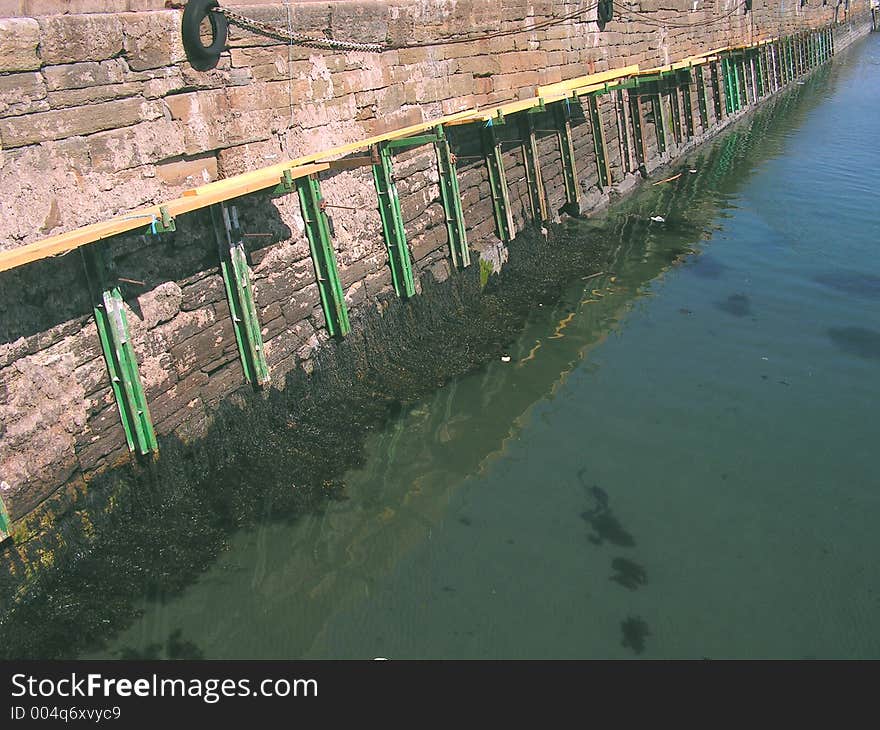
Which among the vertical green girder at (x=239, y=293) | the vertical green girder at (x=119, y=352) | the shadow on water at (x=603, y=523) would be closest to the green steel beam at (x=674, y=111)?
the shadow on water at (x=603, y=523)

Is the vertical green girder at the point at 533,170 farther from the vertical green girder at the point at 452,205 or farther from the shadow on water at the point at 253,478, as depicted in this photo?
the vertical green girder at the point at 452,205

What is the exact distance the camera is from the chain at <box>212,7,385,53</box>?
7883mm

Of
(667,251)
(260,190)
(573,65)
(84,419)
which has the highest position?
(573,65)

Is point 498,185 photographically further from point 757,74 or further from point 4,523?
point 757,74

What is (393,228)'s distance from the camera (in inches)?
422

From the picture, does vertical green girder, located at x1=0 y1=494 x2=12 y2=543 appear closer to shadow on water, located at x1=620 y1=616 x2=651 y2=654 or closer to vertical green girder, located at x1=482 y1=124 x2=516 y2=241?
shadow on water, located at x1=620 y1=616 x2=651 y2=654

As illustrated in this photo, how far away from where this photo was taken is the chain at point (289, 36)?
25.9 feet

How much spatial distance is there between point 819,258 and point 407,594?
35.1 feet

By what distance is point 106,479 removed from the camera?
720cm

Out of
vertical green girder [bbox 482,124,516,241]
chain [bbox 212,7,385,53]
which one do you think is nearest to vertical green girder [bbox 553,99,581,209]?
vertical green girder [bbox 482,124,516,241]

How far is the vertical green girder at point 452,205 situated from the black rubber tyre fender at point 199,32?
14.5ft

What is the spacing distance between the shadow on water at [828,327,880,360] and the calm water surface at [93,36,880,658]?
4 centimetres
